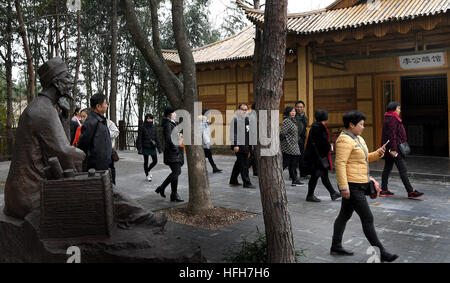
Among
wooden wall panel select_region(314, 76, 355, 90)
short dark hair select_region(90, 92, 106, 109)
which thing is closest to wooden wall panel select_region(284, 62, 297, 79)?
wooden wall panel select_region(314, 76, 355, 90)

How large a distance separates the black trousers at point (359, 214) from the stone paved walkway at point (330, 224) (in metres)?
0.21

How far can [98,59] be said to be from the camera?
64.3ft

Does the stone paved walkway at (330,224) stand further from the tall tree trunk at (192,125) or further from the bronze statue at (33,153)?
the bronze statue at (33,153)

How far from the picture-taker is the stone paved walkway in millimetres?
4234

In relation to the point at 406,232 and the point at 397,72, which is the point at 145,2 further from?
the point at 406,232

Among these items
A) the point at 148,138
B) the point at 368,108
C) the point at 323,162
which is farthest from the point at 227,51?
the point at 323,162

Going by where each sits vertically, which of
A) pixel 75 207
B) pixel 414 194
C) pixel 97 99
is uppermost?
pixel 97 99

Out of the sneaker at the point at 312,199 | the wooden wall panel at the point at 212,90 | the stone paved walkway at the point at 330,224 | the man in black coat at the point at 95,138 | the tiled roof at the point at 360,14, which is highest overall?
the tiled roof at the point at 360,14

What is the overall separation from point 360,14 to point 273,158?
8.60 meters

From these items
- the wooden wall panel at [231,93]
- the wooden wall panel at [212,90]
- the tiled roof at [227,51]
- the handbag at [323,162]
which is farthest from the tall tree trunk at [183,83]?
the wooden wall panel at [212,90]

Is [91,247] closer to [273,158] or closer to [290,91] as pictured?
[273,158]

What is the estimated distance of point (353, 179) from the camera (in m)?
4.01

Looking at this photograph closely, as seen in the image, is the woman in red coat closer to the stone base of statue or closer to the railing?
the stone base of statue

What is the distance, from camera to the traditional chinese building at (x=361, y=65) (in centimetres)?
975
